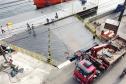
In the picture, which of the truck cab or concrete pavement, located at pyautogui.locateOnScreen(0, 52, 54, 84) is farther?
concrete pavement, located at pyautogui.locateOnScreen(0, 52, 54, 84)

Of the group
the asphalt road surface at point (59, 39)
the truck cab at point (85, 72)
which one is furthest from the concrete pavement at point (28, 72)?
the truck cab at point (85, 72)

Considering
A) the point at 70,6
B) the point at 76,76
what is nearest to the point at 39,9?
the point at 70,6

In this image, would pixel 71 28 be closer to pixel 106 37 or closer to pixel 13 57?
pixel 106 37

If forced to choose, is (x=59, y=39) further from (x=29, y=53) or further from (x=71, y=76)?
(x=71, y=76)

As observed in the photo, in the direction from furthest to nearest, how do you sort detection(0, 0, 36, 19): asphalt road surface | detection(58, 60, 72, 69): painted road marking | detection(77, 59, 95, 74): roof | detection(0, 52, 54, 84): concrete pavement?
detection(0, 0, 36, 19): asphalt road surface, detection(58, 60, 72, 69): painted road marking, detection(0, 52, 54, 84): concrete pavement, detection(77, 59, 95, 74): roof

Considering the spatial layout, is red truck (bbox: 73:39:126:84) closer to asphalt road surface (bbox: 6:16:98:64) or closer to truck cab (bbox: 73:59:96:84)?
truck cab (bbox: 73:59:96:84)

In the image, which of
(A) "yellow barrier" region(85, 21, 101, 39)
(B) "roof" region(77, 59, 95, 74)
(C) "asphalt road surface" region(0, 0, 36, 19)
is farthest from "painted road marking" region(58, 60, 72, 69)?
(C) "asphalt road surface" region(0, 0, 36, 19)

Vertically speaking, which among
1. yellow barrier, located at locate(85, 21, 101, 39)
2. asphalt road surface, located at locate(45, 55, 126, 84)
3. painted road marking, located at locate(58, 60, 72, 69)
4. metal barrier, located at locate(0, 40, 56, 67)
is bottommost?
asphalt road surface, located at locate(45, 55, 126, 84)

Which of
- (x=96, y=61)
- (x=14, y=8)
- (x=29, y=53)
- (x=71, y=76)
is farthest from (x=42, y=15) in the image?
(x=96, y=61)
